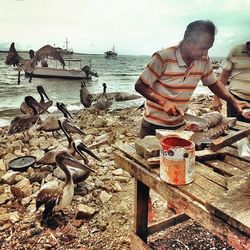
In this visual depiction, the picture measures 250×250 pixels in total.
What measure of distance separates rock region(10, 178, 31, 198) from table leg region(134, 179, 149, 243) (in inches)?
87.9

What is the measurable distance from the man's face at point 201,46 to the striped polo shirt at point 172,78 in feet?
0.38

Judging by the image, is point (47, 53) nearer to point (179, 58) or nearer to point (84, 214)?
point (84, 214)

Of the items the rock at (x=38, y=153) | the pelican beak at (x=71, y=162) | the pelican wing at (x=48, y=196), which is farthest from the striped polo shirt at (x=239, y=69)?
the rock at (x=38, y=153)

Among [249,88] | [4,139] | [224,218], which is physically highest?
[249,88]

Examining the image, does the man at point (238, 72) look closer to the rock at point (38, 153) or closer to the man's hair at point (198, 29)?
the man's hair at point (198, 29)

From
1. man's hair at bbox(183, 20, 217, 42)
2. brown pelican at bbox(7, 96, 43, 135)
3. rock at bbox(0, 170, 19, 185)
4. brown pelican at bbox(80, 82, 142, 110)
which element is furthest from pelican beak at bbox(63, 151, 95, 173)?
brown pelican at bbox(80, 82, 142, 110)

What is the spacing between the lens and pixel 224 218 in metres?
1.44

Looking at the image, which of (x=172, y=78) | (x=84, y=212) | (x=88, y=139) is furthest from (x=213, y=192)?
(x=88, y=139)

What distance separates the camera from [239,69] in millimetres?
4426

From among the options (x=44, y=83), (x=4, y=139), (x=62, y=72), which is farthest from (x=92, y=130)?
(x=62, y=72)

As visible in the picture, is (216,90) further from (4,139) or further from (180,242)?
→ (4,139)

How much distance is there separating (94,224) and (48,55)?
10528mm

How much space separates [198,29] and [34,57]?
11384 millimetres

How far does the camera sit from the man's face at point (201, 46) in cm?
268
